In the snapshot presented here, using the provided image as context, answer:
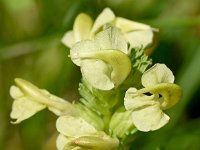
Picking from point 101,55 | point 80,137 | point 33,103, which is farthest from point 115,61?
point 33,103

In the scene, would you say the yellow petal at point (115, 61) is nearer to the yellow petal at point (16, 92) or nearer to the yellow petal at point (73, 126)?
the yellow petal at point (73, 126)

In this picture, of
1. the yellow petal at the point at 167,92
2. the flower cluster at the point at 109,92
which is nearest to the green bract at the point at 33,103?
the flower cluster at the point at 109,92

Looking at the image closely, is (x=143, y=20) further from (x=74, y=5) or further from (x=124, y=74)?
(x=124, y=74)

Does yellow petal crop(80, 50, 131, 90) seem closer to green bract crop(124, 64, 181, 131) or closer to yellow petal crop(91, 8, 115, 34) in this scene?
green bract crop(124, 64, 181, 131)

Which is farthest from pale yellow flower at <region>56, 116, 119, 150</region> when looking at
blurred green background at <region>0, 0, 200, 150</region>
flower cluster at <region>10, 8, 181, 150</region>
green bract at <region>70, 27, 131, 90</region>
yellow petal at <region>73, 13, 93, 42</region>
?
blurred green background at <region>0, 0, 200, 150</region>

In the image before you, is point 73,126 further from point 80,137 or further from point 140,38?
point 140,38

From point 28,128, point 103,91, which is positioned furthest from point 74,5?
point 103,91

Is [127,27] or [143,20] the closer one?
[127,27]
